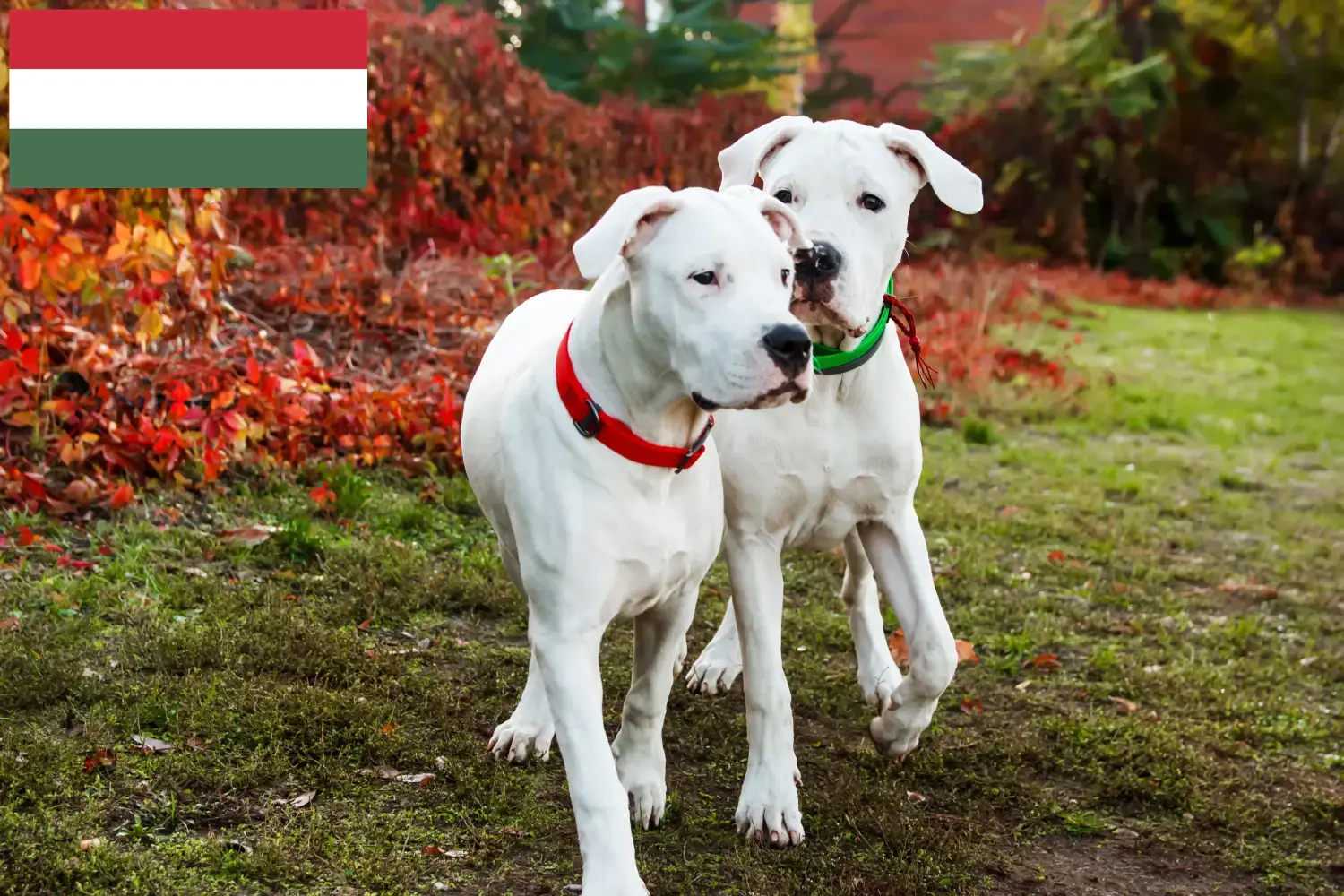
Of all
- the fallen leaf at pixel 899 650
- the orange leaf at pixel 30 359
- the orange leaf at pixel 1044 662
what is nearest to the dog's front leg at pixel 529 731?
the fallen leaf at pixel 899 650

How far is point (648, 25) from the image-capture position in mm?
19016

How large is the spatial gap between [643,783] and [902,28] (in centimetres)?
2655

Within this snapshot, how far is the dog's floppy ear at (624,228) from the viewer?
9.52 feet

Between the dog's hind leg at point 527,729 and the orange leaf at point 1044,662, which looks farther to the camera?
the orange leaf at point 1044,662

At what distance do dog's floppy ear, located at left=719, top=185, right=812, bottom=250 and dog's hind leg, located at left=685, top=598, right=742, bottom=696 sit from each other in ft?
5.50

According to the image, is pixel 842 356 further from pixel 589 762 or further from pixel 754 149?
pixel 589 762

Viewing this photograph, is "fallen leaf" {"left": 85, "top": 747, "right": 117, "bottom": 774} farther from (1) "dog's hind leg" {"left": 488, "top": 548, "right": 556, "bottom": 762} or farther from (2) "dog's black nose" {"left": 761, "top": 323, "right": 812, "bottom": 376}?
(2) "dog's black nose" {"left": 761, "top": 323, "right": 812, "bottom": 376}

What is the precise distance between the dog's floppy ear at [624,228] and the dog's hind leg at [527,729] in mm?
1209

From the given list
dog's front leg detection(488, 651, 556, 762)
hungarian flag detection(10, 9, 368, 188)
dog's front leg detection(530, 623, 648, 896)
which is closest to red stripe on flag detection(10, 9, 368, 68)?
hungarian flag detection(10, 9, 368, 188)

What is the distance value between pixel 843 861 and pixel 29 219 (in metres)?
4.45

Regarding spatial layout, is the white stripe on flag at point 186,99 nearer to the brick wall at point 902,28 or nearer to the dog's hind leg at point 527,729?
the dog's hind leg at point 527,729

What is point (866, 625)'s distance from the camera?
446cm

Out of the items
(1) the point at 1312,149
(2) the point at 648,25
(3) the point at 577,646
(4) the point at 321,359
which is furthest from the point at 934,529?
(1) the point at 1312,149

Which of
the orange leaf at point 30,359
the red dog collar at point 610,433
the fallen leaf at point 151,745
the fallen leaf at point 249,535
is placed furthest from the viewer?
the orange leaf at point 30,359
